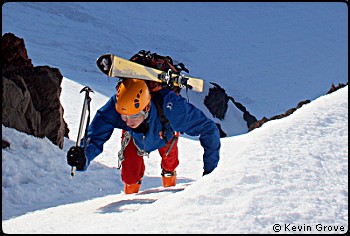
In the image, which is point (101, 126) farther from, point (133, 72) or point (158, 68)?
point (158, 68)

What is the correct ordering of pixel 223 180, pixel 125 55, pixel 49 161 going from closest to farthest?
pixel 223 180 < pixel 49 161 < pixel 125 55

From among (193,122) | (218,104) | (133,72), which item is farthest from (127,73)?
(218,104)

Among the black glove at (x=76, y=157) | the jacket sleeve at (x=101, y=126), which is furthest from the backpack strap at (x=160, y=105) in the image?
the black glove at (x=76, y=157)

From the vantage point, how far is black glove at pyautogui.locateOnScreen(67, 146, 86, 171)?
13.9 feet

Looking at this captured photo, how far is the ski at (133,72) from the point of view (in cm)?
427

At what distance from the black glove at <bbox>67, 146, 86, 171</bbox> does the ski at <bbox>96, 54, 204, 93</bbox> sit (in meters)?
0.69

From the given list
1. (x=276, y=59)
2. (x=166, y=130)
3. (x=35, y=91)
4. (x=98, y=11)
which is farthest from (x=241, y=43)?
(x=166, y=130)

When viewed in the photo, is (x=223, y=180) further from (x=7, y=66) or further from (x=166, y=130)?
(x=7, y=66)

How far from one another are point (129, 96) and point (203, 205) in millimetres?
1840

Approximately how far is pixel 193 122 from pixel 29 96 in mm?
3935

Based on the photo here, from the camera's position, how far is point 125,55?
28.6 meters

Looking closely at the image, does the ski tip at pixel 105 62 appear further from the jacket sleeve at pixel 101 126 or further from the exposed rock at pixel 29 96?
the exposed rock at pixel 29 96

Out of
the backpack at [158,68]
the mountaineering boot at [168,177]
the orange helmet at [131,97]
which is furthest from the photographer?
the mountaineering boot at [168,177]

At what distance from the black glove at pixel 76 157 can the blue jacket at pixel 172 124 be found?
24 centimetres
